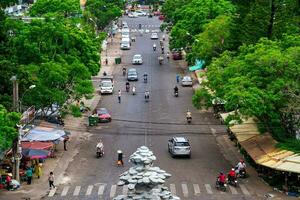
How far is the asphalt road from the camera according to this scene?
42.1 m

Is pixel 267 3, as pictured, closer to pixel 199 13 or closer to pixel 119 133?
pixel 119 133

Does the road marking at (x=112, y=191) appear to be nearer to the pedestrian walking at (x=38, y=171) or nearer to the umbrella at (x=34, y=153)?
the pedestrian walking at (x=38, y=171)

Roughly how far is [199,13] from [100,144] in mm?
36587

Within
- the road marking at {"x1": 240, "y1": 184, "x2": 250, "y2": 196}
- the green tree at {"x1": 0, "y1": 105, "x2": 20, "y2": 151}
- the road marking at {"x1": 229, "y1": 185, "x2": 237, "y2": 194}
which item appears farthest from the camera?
the road marking at {"x1": 229, "y1": 185, "x2": 237, "y2": 194}

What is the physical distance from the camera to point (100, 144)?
5003 cm

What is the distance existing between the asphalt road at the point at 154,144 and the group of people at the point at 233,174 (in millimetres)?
649

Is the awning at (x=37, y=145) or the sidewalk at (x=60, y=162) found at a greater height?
the awning at (x=37, y=145)

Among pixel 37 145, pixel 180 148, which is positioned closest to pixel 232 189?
pixel 180 148

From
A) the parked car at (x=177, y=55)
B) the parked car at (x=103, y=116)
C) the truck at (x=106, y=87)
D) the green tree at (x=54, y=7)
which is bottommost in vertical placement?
the parked car at (x=103, y=116)

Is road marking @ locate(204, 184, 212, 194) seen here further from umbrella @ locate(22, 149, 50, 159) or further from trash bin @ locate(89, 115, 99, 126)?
trash bin @ locate(89, 115, 99, 126)

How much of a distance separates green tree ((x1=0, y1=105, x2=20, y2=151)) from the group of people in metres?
11.4

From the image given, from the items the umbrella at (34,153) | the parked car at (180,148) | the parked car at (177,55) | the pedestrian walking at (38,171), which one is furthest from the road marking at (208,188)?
the parked car at (177,55)

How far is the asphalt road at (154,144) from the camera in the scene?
42094 mm

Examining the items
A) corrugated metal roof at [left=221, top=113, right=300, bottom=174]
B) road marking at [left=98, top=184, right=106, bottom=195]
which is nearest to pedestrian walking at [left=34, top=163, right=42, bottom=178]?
road marking at [left=98, top=184, right=106, bottom=195]
